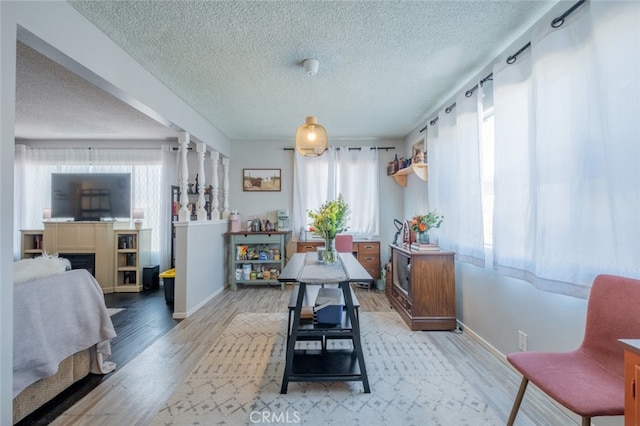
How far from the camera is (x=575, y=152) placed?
Answer: 60.2 inches

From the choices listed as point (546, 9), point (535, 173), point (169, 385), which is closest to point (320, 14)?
point (546, 9)

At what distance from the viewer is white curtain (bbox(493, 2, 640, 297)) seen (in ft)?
4.26

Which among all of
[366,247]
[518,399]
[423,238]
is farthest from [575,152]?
[366,247]

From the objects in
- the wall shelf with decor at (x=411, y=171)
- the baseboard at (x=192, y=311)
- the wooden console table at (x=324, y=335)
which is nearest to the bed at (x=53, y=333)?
the baseboard at (x=192, y=311)

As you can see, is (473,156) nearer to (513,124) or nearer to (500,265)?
(513,124)

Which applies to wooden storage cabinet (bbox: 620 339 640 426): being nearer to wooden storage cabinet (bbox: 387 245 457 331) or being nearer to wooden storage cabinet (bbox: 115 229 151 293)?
wooden storage cabinet (bbox: 387 245 457 331)

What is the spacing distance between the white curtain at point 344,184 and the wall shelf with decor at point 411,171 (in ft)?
1.23

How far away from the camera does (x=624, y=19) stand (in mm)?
1307

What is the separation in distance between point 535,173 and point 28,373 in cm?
326

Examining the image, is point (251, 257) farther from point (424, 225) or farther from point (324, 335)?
point (324, 335)

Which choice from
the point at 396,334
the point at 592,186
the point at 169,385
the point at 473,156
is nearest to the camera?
the point at 592,186

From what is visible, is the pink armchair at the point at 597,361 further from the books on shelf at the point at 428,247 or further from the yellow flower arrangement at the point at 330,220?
the books on shelf at the point at 428,247

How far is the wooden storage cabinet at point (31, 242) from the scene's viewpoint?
4.43m

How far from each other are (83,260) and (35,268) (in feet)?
10.1
